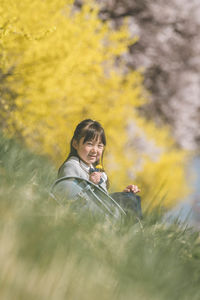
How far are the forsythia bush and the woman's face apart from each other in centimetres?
94

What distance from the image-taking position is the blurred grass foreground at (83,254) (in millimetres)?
817

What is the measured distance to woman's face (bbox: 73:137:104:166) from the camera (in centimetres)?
303

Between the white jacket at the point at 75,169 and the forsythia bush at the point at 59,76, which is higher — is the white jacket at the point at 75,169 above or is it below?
below

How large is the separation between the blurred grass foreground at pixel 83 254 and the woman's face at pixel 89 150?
881 millimetres

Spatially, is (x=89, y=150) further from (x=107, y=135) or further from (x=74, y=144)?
(x=107, y=135)

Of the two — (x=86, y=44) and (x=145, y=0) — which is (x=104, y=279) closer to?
(x=86, y=44)

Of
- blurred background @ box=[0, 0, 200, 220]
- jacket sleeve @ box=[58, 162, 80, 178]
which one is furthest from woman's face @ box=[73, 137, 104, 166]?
blurred background @ box=[0, 0, 200, 220]

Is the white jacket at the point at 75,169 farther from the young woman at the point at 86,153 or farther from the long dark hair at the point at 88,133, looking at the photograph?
the long dark hair at the point at 88,133

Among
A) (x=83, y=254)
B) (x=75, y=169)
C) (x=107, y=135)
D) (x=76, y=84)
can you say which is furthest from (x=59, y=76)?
(x=83, y=254)

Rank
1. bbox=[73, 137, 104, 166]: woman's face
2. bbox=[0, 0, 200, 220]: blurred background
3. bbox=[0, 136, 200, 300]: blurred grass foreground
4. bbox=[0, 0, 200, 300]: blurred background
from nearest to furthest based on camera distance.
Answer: bbox=[0, 136, 200, 300]: blurred grass foreground
bbox=[0, 0, 200, 300]: blurred background
bbox=[73, 137, 104, 166]: woman's face
bbox=[0, 0, 200, 220]: blurred background

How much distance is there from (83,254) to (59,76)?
14.5 ft

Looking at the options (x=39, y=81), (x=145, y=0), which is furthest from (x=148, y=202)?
(x=145, y=0)

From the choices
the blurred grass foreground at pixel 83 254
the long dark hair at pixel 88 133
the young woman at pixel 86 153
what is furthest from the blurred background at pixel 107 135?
the long dark hair at pixel 88 133

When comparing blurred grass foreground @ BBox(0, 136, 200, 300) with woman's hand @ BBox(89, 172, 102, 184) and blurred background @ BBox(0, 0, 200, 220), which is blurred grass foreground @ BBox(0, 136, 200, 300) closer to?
blurred background @ BBox(0, 0, 200, 220)
